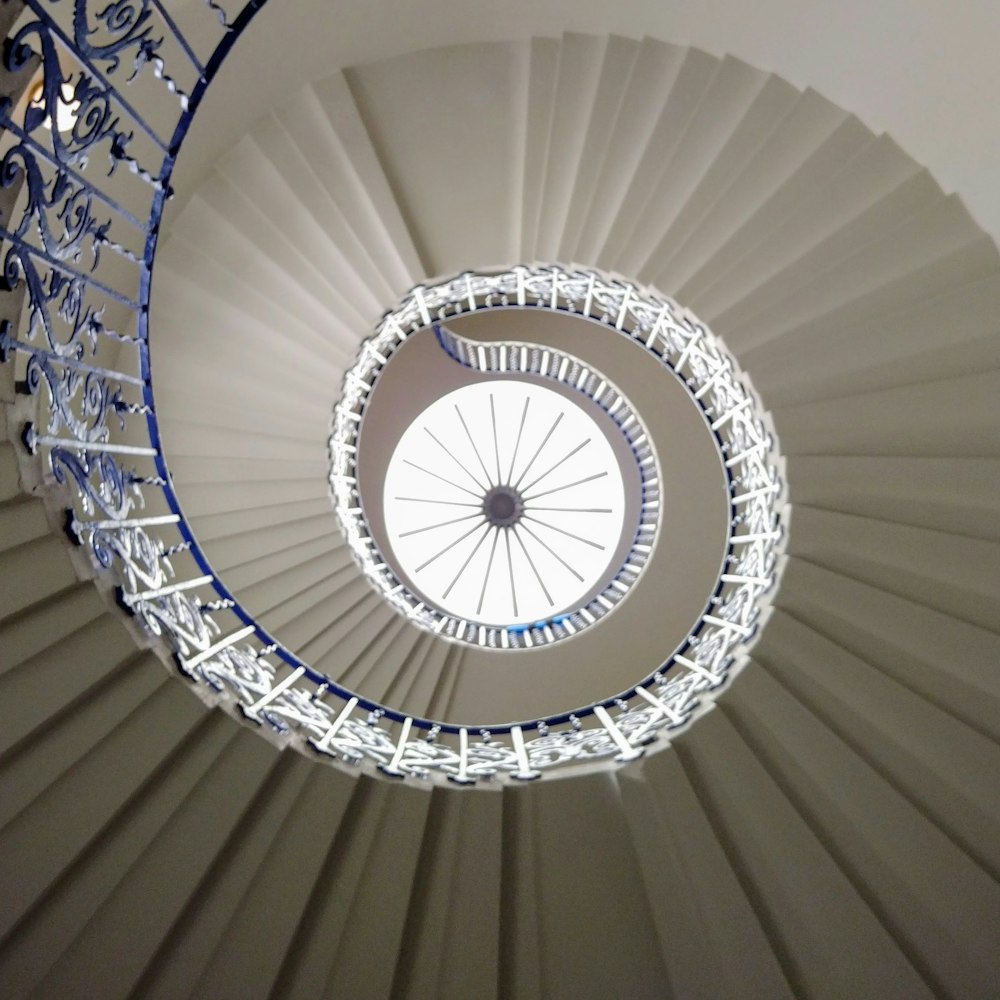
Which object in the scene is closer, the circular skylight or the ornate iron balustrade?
the ornate iron balustrade

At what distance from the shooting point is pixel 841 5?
4.48 m

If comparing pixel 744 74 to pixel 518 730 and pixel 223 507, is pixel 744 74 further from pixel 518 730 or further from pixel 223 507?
pixel 223 507

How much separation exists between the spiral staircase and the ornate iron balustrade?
0.13 m

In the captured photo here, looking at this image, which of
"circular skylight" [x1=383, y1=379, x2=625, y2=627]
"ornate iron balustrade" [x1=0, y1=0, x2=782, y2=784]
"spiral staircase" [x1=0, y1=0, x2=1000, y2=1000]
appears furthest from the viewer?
"circular skylight" [x1=383, y1=379, x2=625, y2=627]

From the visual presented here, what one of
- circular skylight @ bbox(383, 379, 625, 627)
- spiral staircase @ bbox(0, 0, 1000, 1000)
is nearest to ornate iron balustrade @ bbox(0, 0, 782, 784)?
spiral staircase @ bbox(0, 0, 1000, 1000)

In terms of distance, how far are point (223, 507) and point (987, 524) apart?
6.28 meters

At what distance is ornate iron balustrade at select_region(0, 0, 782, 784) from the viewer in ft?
9.93

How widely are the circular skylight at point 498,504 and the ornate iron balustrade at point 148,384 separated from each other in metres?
5.21

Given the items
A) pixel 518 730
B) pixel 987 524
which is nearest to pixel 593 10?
pixel 987 524

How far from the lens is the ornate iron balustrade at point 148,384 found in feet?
9.93

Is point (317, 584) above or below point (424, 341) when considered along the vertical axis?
below

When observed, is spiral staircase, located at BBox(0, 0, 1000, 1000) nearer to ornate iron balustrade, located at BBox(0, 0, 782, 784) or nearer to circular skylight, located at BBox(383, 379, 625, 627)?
ornate iron balustrade, located at BBox(0, 0, 782, 784)

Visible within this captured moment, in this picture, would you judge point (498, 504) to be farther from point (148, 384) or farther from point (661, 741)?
point (148, 384)

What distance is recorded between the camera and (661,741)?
454 cm
